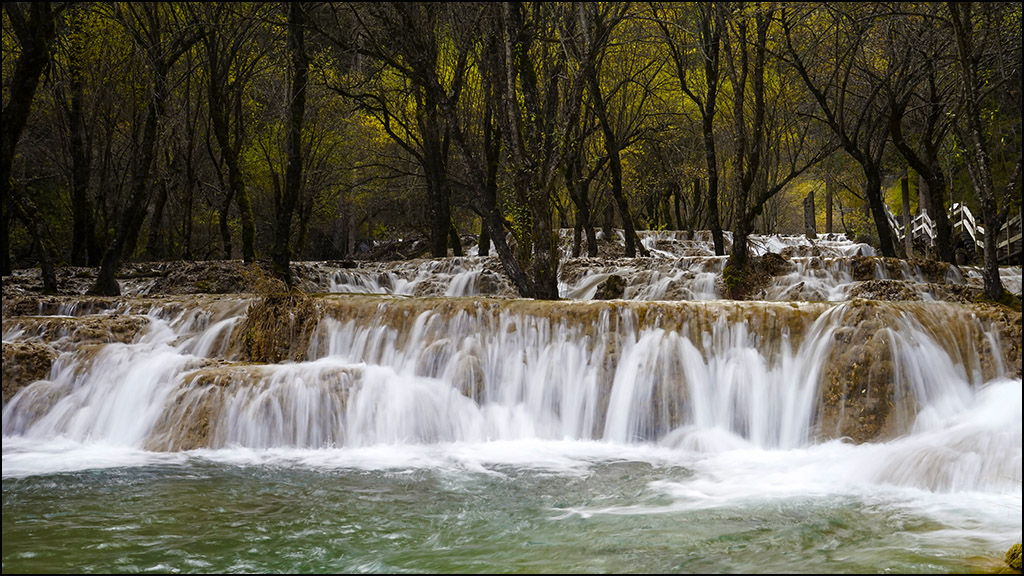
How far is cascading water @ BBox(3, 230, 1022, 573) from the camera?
4.32 m

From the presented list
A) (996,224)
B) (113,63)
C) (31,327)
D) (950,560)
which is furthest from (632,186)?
(950,560)

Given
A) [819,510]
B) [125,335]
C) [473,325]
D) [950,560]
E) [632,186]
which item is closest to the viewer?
[950,560]

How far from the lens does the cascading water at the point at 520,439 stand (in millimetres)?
4320

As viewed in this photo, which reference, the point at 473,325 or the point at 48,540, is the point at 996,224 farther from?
the point at 48,540

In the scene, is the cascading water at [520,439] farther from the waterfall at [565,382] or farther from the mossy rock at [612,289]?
the mossy rock at [612,289]

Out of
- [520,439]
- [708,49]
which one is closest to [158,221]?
[708,49]

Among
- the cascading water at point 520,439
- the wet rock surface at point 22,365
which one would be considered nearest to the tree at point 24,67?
the cascading water at point 520,439

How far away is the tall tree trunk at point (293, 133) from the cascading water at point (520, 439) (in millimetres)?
4214

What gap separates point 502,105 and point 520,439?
5649 mm

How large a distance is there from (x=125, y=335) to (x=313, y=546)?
21.7ft

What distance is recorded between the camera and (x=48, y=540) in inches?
172

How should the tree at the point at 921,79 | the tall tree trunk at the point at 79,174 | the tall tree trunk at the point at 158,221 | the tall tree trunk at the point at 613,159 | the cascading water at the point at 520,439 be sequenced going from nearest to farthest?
the cascading water at the point at 520,439, the tree at the point at 921,79, the tall tree trunk at the point at 613,159, the tall tree trunk at the point at 79,174, the tall tree trunk at the point at 158,221

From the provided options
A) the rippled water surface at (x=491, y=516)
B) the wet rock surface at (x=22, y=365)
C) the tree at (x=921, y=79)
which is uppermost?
the tree at (x=921, y=79)

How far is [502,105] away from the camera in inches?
441
